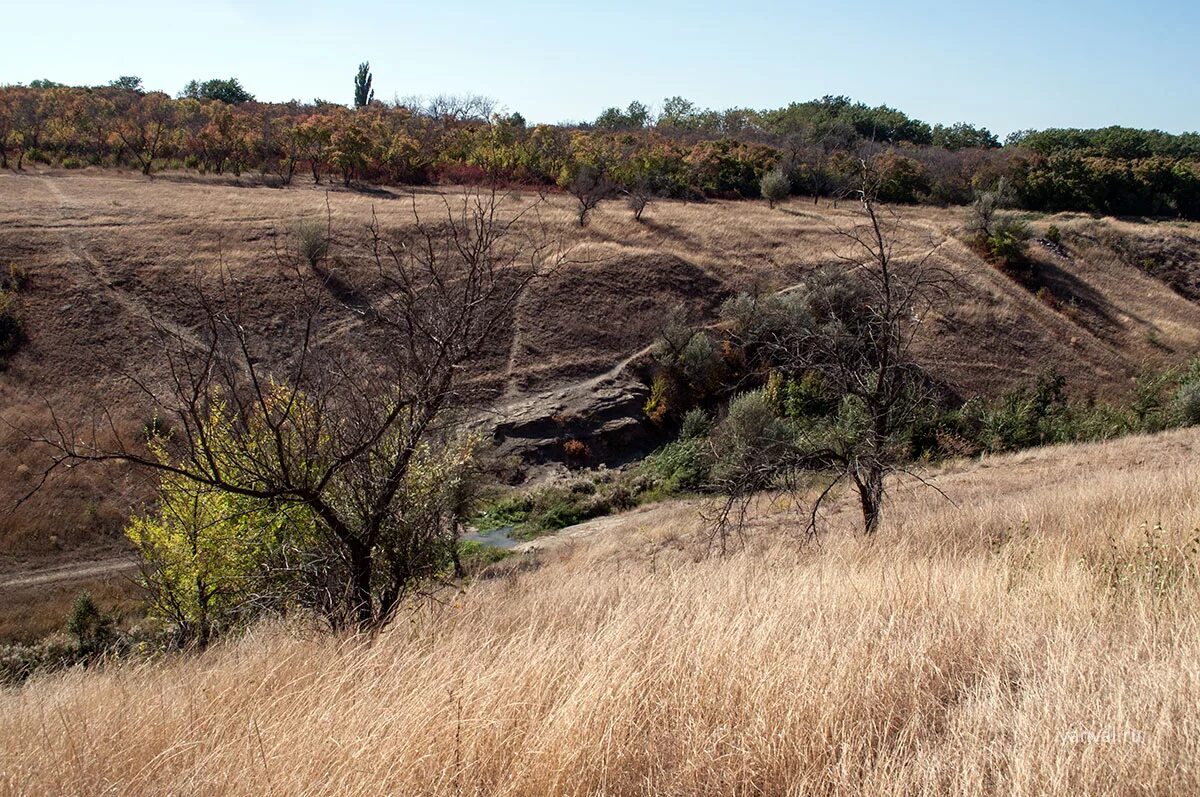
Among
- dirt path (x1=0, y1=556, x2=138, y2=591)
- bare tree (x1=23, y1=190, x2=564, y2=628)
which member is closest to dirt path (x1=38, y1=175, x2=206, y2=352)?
dirt path (x1=0, y1=556, x2=138, y2=591)

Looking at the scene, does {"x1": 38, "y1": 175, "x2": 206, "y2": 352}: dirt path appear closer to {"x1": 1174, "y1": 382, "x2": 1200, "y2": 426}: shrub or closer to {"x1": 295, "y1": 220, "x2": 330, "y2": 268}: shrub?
{"x1": 295, "y1": 220, "x2": 330, "y2": 268}: shrub

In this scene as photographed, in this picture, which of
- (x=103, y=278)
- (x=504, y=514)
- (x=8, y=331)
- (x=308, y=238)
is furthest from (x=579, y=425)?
(x=8, y=331)

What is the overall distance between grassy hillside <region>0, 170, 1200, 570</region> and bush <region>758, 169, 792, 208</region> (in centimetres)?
368

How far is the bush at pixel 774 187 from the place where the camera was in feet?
171

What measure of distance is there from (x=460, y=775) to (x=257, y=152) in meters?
53.8

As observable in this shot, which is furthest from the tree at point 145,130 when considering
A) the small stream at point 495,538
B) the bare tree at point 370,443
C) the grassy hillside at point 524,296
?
the bare tree at point 370,443

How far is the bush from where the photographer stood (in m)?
52.0

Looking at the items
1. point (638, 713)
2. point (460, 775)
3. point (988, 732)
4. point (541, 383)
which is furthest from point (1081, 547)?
point (541, 383)

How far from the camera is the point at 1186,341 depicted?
129ft

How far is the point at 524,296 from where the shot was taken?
35.5 metres

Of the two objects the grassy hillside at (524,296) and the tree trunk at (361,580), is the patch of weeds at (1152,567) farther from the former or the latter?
the grassy hillside at (524,296)

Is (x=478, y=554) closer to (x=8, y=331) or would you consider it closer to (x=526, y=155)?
(x=8, y=331)

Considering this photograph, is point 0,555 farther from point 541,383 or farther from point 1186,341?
point 1186,341

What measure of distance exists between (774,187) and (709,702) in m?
51.8
